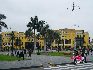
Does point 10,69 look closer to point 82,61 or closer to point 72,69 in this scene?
point 72,69

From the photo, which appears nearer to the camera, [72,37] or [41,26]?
[41,26]

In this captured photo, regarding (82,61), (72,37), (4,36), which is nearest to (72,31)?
(72,37)

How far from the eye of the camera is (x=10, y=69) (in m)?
24.7

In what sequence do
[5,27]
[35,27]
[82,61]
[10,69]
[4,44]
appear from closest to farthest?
[10,69] → [82,61] → [5,27] → [35,27] → [4,44]

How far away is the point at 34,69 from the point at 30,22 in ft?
188

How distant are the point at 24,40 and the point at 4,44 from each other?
9.14m

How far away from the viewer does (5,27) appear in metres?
49.2

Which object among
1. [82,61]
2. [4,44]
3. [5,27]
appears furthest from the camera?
[4,44]

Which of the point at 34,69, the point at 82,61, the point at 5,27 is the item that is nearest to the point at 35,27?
the point at 5,27

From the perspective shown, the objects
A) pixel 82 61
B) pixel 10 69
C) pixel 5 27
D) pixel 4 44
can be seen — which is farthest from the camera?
pixel 4 44

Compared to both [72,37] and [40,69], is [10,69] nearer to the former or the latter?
[40,69]

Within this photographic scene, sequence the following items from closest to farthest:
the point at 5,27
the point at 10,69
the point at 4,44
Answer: the point at 10,69
the point at 5,27
the point at 4,44

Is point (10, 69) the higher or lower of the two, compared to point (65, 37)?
lower

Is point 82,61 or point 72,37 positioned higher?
point 72,37
